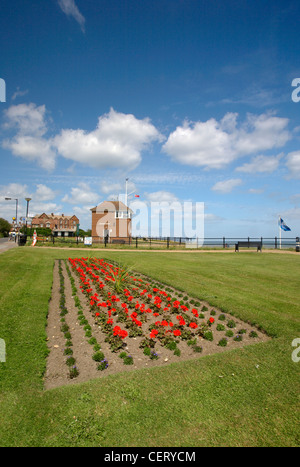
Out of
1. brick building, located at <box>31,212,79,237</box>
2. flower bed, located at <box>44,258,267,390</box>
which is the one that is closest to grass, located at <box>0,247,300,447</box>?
flower bed, located at <box>44,258,267,390</box>

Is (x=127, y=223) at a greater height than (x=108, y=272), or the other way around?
(x=127, y=223)

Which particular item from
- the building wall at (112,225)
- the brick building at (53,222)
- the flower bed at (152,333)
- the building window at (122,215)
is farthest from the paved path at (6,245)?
the brick building at (53,222)

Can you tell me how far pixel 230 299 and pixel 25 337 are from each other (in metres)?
5.38

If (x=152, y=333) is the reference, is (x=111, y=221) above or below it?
above

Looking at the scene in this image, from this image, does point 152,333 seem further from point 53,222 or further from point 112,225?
point 53,222

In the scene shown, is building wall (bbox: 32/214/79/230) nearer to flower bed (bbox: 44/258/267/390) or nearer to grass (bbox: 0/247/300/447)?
flower bed (bbox: 44/258/267/390)

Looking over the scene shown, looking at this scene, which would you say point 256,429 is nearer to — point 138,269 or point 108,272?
point 108,272

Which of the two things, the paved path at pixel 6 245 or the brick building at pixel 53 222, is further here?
the brick building at pixel 53 222

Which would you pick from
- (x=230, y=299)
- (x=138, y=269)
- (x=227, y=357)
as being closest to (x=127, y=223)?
(x=138, y=269)

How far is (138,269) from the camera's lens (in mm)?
12352

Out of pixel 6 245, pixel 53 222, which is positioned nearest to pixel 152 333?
pixel 6 245

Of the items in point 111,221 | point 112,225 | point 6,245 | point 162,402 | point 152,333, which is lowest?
point 162,402

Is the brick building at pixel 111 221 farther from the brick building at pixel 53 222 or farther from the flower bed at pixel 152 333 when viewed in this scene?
the brick building at pixel 53 222

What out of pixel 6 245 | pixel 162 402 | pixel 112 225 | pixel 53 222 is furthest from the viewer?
pixel 53 222
